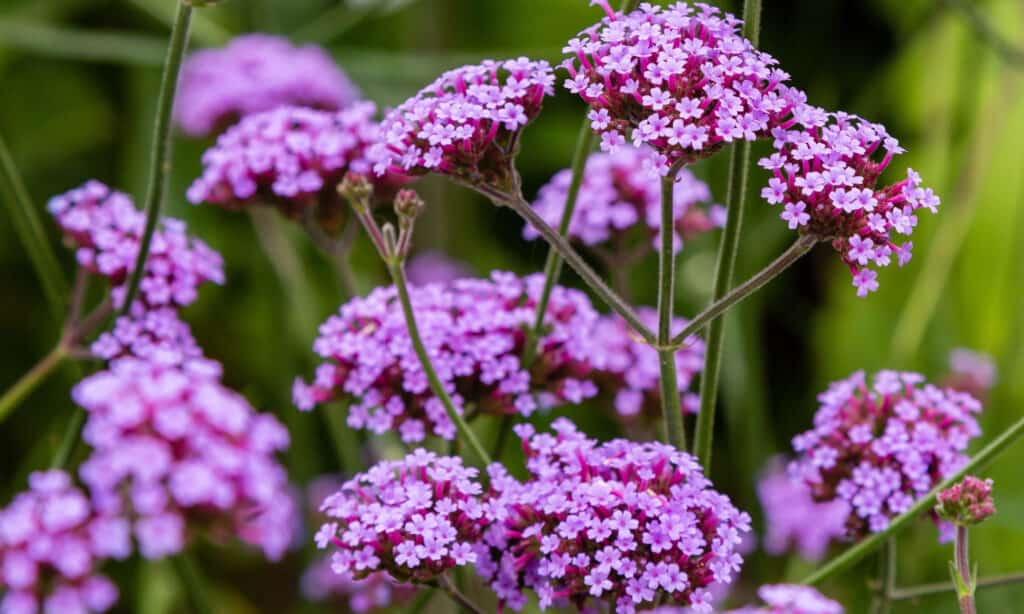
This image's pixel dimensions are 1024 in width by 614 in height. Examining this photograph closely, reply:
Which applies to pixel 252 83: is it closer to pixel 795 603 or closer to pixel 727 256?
pixel 727 256

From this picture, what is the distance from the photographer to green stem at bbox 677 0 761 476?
63 centimetres

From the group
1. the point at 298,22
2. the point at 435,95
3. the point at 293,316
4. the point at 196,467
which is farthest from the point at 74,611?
the point at 298,22

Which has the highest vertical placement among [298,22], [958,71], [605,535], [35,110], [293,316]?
[958,71]

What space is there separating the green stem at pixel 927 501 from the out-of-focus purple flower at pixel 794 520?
49 centimetres

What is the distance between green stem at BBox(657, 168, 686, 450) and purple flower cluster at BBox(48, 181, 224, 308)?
330 millimetres

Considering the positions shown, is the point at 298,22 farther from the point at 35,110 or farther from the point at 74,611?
the point at 74,611

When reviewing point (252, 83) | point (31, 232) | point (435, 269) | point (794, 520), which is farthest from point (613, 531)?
point (435, 269)

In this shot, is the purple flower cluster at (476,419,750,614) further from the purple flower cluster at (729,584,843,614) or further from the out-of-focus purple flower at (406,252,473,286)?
the out-of-focus purple flower at (406,252,473,286)

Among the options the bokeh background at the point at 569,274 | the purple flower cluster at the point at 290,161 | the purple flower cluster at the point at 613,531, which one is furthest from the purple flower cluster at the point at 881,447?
the bokeh background at the point at 569,274

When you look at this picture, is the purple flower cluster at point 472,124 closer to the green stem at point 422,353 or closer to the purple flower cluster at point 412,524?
the green stem at point 422,353

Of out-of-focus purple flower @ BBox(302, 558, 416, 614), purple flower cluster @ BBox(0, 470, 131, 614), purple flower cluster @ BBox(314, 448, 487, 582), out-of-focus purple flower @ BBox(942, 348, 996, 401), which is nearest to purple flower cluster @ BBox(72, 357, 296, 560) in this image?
purple flower cluster @ BBox(0, 470, 131, 614)

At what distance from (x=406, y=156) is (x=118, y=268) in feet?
0.85

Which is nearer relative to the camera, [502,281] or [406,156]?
[406,156]

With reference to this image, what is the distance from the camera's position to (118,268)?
79 cm
